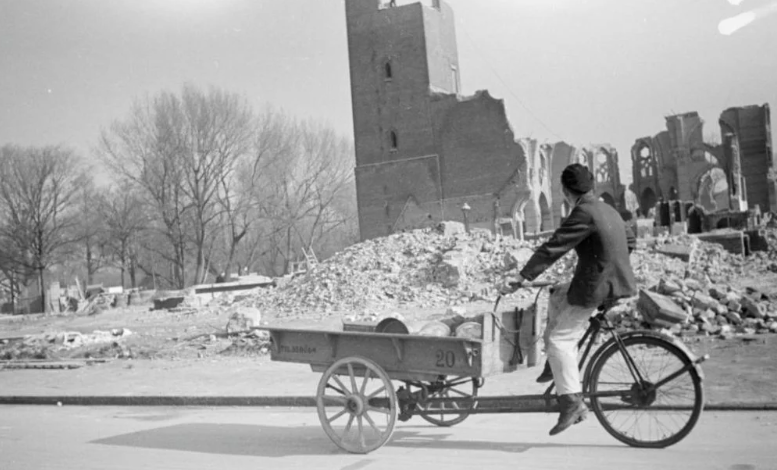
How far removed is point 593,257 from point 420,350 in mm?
1403

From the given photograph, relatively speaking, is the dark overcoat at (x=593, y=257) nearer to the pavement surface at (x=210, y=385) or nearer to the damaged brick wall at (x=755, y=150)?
the pavement surface at (x=210, y=385)

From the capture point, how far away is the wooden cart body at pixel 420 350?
5.25 meters

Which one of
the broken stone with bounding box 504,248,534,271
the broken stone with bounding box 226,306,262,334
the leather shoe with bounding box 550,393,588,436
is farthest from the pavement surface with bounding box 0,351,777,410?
the broken stone with bounding box 504,248,534,271

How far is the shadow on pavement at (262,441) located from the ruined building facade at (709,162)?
55.9 metres

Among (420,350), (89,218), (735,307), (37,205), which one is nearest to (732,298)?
(735,307)

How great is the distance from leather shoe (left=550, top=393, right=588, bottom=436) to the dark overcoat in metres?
0.62

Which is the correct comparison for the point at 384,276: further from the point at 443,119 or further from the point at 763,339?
the point at 443,119

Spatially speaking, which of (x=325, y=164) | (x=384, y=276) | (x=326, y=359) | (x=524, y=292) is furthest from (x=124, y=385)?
(x=325, y=164)

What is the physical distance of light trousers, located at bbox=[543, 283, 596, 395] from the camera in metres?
5.05

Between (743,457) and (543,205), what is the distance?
2132 inches

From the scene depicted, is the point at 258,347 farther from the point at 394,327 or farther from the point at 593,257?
the point at 593,257

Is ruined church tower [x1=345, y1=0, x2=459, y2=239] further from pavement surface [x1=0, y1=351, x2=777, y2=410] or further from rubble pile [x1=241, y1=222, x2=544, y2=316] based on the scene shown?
pavement surface [x1=0, y1=351, x2=777, y2=410]

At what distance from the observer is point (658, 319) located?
11.2 m

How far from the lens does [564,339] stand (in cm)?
514
